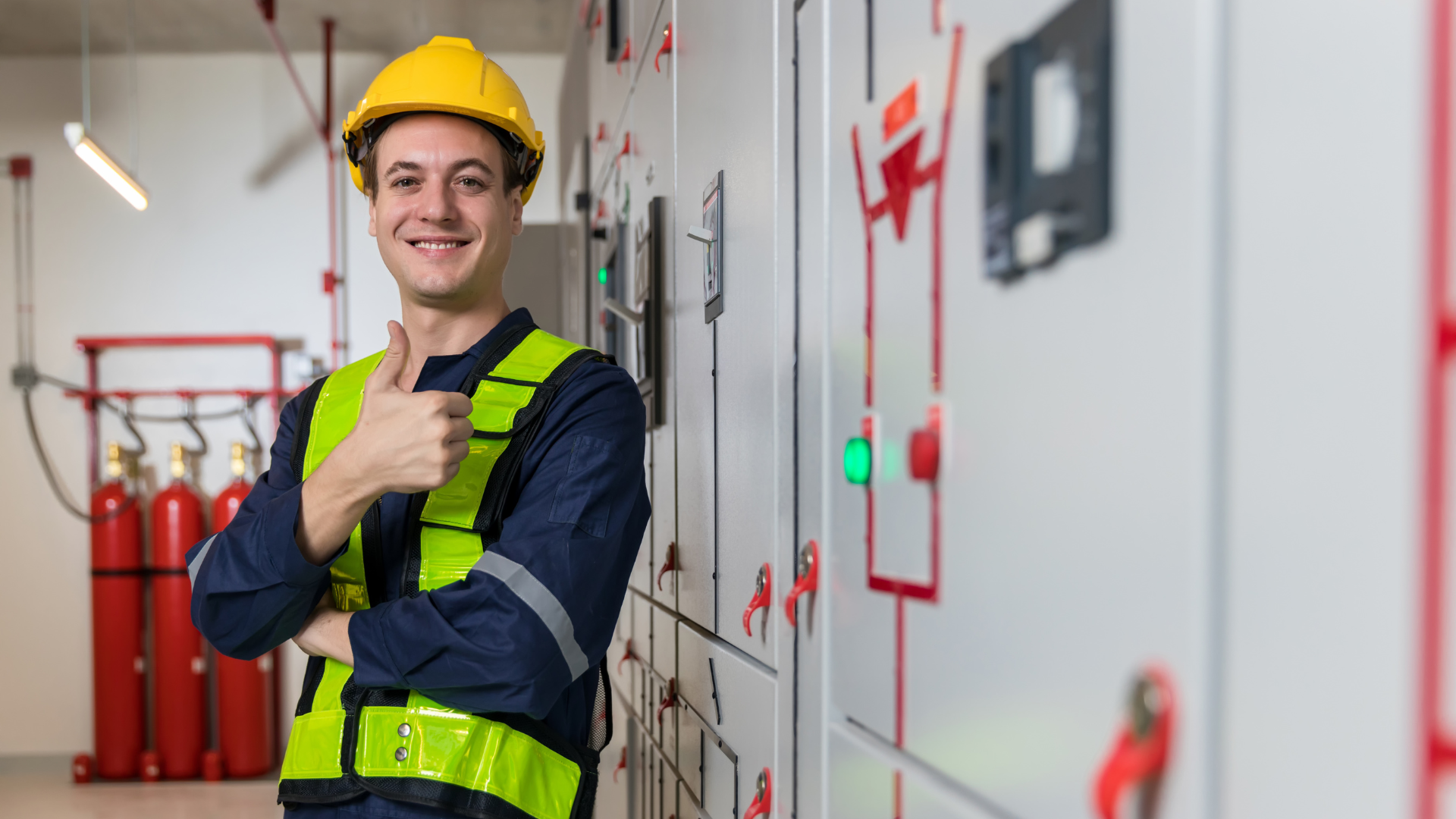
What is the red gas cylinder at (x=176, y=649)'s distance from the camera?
514cm

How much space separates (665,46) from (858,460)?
1.47 metres

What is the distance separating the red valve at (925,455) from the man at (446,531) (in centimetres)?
52

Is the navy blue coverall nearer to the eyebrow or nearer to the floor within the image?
the eyebrow

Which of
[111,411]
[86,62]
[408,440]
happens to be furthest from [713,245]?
[111,411]

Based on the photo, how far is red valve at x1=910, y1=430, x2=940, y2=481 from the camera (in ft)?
2.70

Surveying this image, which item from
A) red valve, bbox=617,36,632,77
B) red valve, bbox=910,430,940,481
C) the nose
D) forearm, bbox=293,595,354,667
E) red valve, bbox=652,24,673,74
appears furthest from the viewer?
red valve, bbox=617,36,632,77

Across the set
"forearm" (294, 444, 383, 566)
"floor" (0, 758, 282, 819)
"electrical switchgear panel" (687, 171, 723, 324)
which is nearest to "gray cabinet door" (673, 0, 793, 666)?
"electrical switchgear panel" (687, 171, 723, 324)

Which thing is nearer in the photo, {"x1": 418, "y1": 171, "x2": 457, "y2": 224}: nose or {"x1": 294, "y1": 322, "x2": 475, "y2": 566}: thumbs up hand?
{"x1": 294, "y1": 322, "x2": 475, "y2": 566}: thumbs up hand

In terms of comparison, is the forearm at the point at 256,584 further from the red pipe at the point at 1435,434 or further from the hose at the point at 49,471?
the hose at the point at 49,471

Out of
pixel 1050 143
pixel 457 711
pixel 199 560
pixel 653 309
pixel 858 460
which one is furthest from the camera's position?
pixel 653 309

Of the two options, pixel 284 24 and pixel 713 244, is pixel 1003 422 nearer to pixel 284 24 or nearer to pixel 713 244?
pixel 713 244

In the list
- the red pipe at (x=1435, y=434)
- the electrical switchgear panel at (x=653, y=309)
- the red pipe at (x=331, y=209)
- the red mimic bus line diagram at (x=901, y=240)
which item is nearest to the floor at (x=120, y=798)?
the red pipe at (x=331, y=209)

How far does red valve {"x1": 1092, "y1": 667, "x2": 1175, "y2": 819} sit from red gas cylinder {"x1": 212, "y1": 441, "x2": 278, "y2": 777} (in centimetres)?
525

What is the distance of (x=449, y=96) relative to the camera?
148cm
